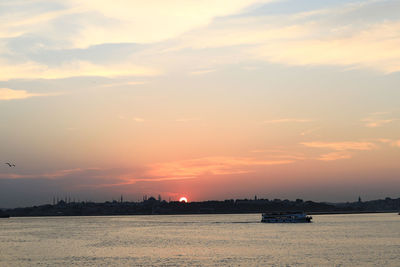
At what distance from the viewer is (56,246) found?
128m

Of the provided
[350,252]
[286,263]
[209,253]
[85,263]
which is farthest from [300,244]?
[85,263]

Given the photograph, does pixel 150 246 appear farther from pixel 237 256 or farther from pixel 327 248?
pixel 327 248

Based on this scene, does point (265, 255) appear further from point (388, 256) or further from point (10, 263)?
point (10, 263)

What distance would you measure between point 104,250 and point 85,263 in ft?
76.9

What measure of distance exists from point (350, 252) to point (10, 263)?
63.3m

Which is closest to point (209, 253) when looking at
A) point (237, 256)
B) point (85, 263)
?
point (237, 256)

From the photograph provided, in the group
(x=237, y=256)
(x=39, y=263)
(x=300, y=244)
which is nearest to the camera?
(x=39, y=263)

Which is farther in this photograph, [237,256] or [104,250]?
[104,250]

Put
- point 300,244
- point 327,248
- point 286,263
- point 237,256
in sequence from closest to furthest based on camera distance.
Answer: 1. point 286,263
2. point 237,256
3. point 327,248
4. point 300,244

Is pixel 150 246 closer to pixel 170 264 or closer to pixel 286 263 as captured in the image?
pixel 170 264

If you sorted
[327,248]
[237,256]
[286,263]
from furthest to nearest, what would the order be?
[327,248]
[237,256]
[286,263]

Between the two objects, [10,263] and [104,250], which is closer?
[10,263]

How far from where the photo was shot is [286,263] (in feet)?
284

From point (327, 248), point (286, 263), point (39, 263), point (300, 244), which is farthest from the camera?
point (300, 244)
